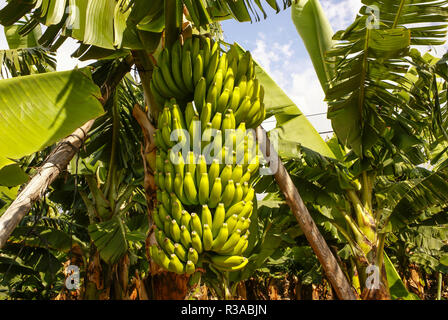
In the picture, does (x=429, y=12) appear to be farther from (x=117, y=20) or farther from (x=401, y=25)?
(x=117, y=20)

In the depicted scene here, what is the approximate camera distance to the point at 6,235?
1065 mm

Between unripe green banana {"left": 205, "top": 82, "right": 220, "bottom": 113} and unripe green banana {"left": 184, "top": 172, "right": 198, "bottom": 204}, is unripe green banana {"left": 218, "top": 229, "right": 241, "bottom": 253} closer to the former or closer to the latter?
unripe green banana {"left": 184, "top": 172, "right": 198, "bottom": 204}

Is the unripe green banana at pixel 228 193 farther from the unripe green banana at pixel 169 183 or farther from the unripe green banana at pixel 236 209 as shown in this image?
the unripe green banana at pixel 169 183

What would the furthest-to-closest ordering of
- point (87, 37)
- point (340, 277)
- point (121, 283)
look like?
point (121, 283) → point (340, 277) → point (87, 37)

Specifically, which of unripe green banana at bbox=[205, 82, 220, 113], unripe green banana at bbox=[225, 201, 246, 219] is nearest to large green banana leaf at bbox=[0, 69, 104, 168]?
unripe green banana at bbox=[205, 82, 220, 113]

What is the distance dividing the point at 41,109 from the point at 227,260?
0.92 metres

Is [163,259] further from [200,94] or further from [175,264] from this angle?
[200,94]

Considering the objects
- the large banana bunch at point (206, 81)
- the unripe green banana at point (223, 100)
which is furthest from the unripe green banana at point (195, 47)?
the unripe green banana at point (223, 100)

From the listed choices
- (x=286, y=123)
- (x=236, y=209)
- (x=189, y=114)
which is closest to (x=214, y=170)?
(x=236, y=209)

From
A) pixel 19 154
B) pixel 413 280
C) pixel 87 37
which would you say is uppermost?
pixel 87 37

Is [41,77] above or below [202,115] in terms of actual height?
above

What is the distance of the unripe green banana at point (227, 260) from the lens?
3.78 feet

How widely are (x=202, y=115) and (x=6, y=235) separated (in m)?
0.76
